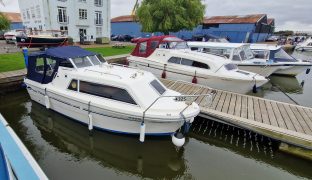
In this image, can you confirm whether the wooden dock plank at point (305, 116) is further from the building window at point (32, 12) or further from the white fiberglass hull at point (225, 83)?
the building window at point (32, 12)

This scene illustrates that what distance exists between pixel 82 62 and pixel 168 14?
17.4m

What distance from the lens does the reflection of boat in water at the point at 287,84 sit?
14500 mm

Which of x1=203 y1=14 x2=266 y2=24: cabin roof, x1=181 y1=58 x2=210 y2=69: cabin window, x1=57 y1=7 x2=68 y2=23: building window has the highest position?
x1=203 y1=14 x2=266 y2=24: cabin roof

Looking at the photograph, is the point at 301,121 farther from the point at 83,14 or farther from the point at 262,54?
the point at 83,14

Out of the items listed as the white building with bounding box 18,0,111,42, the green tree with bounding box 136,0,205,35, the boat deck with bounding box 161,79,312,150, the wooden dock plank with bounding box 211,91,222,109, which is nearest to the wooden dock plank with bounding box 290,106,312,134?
the boat deck with bounding box 161,79,312,150

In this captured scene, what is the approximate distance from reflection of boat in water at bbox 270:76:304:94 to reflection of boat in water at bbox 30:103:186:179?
1182cm

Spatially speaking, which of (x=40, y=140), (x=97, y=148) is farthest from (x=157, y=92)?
(x=40, y=140)

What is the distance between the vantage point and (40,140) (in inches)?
270

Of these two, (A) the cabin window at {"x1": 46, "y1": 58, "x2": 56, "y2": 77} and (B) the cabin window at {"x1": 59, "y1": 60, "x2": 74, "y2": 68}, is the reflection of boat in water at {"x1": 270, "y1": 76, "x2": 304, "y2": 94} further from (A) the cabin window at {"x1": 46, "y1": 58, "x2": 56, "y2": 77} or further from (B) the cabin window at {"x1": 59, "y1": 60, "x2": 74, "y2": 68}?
(A) the cabin window at {"x1": 46, "y1": 58, "x2": 56, "y2": 77}

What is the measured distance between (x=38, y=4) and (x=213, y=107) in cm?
2789

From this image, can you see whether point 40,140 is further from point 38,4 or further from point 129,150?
point 38,4

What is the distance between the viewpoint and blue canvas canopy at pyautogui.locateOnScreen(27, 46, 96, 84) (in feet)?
25.6

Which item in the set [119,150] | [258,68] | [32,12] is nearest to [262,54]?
[258,68]

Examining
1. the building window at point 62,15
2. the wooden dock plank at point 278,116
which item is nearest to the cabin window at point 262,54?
the wooden dock plank at point 278,116
